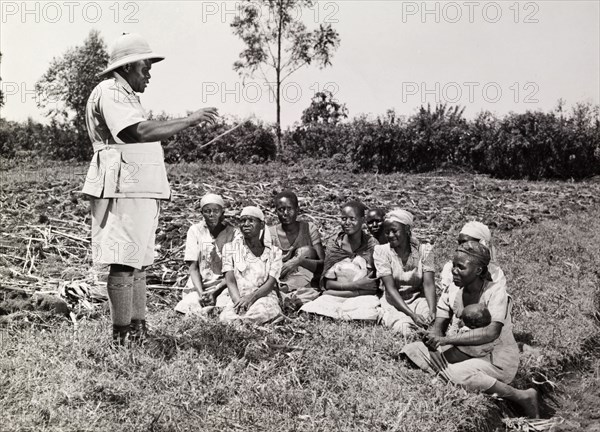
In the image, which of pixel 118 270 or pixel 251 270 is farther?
pixel 251 270

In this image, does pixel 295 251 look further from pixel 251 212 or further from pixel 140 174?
pixel 140 174

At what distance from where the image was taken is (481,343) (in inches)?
154

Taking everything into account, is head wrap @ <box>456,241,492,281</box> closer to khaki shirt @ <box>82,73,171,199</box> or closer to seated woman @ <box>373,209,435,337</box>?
seated woman @ <box>373,209,435,337</box>

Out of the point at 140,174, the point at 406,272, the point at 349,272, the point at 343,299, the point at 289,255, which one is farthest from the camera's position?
the point at 289,255

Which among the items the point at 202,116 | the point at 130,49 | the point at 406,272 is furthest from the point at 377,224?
the point at 130,49

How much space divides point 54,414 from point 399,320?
276 cm

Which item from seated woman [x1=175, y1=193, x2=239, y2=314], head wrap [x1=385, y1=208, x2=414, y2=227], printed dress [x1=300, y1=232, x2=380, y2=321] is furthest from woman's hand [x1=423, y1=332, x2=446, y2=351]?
Answer: seated woman [x1=175, y1=193, x2=239, y2=314]

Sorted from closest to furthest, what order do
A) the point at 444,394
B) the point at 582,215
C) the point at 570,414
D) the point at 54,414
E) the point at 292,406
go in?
the point at 54,414 < the point at 292,406 < the point at 444,394 < the point at 570,414 < the point at 582,215

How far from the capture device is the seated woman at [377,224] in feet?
18.4

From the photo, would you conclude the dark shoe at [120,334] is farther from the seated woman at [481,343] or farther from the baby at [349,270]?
the baby at [349,270]

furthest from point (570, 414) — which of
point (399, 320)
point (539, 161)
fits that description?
point (539, 161)

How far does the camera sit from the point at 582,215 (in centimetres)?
1100

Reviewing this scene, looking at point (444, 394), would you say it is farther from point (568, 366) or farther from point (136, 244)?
point (136, 244)

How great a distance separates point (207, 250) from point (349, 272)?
4.13ft
